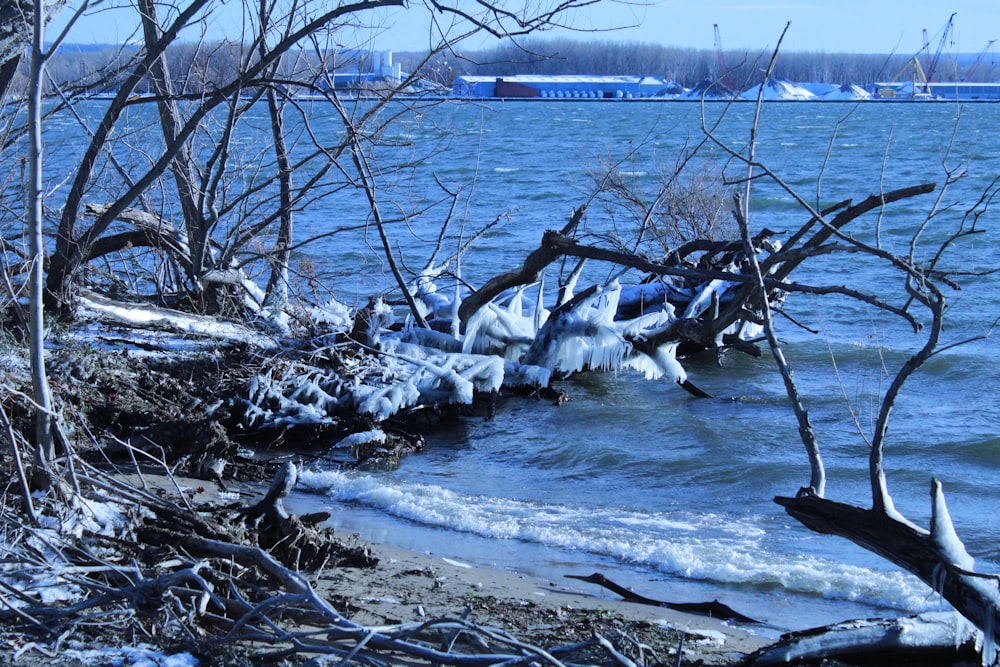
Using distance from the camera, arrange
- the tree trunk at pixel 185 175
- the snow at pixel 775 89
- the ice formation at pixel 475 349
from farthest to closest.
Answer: the tree trunk at pixel 185 175 → the ice formation at pixel 475 349 → the snow at pixel 775 89

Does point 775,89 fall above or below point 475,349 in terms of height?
above

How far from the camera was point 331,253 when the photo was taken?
16734 mm

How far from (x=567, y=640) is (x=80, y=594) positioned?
191cm

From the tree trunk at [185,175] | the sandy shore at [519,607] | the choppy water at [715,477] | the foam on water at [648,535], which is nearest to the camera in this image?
the sandy shore at [519,607]

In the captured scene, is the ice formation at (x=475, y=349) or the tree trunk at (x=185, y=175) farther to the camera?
the tree trunk at (x=185, y=175)

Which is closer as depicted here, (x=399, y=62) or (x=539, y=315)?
(x=399, y=62)

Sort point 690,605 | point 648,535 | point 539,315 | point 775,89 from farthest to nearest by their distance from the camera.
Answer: point 775,89 → point 539,315 → point 648,535 → point 690,605

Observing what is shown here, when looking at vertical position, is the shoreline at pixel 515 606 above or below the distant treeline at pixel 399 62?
below

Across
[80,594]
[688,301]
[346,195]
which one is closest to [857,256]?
[688,301]

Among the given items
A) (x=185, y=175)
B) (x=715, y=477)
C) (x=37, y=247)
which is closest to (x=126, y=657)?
(x=37, y=247)

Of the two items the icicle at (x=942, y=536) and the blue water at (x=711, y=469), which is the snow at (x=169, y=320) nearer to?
the blue water at (x=711, y=469)

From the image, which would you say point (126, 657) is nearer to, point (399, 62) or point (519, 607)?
point (519, 607)

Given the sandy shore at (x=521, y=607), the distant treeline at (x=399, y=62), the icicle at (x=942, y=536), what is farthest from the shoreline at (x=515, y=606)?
the distant treeline at (x=399, y=62)

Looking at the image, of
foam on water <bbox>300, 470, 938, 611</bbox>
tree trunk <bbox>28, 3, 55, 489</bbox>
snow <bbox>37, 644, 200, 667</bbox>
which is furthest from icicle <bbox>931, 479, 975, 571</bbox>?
tree trunk <bbox>28, 3, 55, 489</bbox>
